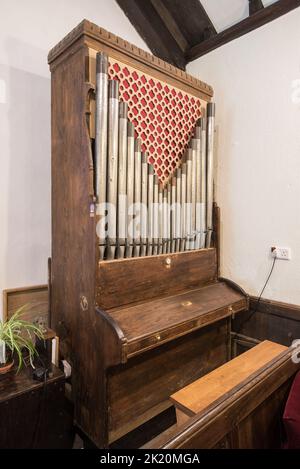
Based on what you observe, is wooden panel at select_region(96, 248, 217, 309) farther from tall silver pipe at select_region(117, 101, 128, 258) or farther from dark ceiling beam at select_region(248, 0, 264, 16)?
dark ceiling beam at select_region(248, 0, 264, 16)

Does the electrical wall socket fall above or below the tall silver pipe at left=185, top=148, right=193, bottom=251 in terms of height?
below

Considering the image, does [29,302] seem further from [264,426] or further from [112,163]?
[264,426]

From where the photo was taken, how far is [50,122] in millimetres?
2018

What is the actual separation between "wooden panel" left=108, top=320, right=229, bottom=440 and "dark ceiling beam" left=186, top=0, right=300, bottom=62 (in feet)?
7.22

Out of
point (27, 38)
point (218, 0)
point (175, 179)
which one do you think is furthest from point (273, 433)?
point (218, 0)

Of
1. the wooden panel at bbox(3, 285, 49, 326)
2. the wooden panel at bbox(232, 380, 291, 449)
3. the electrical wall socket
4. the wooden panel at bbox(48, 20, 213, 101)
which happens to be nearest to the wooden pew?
the wooden panel at bbox(232, 380, 291, 449)

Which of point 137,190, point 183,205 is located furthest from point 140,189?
point 183,205

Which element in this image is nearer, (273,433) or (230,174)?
(273,433)

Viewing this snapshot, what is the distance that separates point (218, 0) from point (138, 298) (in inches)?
89.3

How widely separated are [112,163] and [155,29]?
1.66m

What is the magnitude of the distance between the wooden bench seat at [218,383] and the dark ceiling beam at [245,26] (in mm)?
2202

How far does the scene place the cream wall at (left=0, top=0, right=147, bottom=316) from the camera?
1847 millimetres

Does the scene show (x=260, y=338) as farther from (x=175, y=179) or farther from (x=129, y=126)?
(x=129, y=126)

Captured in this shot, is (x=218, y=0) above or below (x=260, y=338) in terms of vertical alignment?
above
